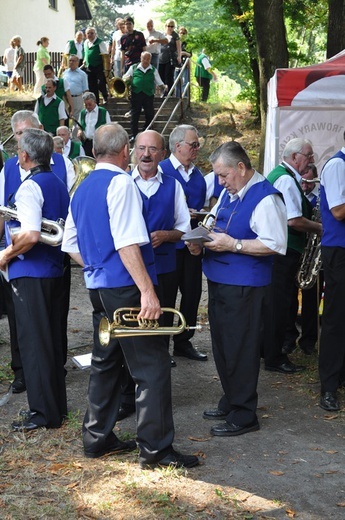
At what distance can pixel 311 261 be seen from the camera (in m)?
7.28

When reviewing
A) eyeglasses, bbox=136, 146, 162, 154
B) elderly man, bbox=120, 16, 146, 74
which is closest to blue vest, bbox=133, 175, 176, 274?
eyeglasses, bbox=136, 146, 162, 154

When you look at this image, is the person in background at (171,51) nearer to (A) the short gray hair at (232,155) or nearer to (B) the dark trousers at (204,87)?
(B) the dark trousers at (204,87)

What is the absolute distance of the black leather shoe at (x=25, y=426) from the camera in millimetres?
5656

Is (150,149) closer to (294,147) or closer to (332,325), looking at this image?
(294,147)

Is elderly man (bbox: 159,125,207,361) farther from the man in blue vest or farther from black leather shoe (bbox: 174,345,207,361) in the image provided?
the man in blue vest

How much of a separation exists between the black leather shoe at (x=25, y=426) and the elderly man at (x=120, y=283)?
73 cm

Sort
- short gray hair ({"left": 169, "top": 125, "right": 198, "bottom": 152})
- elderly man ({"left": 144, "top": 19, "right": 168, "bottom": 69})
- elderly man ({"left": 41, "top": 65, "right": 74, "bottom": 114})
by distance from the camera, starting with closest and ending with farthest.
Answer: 1. short gray hair ({"left": 169, "top": 125, "right": 198, "bottom": 152})
2. elderly man ({"left": 41, "top": 65, "right": 74, "bottom": 114})
3. elderly man ({"left": 144, "top": 19, "right": 168, "bottom": 69})

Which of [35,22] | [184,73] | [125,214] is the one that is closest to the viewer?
[125,214]

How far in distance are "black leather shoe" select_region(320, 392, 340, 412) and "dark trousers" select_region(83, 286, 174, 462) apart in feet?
5.73

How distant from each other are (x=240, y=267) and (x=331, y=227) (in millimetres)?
1027

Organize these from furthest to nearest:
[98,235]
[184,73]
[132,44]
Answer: [184,73], [132,44], [98,235]

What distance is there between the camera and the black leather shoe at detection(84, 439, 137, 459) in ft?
17.1

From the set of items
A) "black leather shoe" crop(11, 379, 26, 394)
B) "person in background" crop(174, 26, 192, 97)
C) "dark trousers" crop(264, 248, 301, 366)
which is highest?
"person in background" crop(174, 26, 192, 97)

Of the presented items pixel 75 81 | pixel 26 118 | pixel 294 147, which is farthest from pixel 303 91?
pixel 75 81
